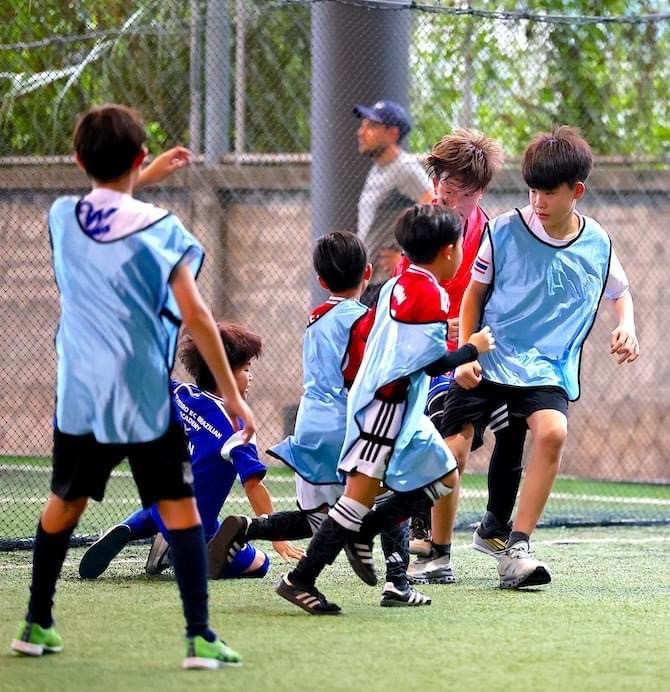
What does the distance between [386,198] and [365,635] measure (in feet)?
14.3

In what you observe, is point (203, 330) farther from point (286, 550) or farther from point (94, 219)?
point (286, 550)

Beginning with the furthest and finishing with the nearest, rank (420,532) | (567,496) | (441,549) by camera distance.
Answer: (567,496) → (420,532) → (441,549)

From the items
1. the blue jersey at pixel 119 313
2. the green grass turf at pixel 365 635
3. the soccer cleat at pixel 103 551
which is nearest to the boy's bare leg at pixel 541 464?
the green grass turf at pixel 365 635

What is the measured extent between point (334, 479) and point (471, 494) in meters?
4.17

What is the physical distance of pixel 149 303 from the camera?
3.83m

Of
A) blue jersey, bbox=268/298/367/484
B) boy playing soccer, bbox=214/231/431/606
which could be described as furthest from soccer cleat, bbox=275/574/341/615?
blue jersey, bbox=268/298/367/484

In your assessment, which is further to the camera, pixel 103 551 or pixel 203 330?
pixel 103 551

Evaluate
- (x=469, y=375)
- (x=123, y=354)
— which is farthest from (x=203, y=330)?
(x=469, y=375)

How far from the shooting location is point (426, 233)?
15.6 feet

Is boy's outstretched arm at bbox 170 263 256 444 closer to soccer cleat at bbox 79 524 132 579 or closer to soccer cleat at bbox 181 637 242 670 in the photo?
soccer cleat at bbox 181 637 242 670

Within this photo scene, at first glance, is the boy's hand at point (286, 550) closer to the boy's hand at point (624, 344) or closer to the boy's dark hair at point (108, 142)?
the boy's hand at point (624, 344)

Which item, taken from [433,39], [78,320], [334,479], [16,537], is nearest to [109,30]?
[433,39]

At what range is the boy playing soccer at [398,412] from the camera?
15.3 feet

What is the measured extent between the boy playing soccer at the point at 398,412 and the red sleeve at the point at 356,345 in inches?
11.3
